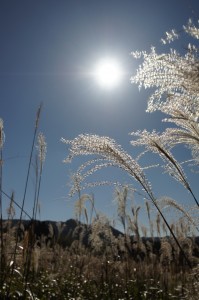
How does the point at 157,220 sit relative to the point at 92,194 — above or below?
below

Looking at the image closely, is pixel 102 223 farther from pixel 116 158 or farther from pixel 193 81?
pixel 193 81

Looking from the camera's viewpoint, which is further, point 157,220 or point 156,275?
point 156,275

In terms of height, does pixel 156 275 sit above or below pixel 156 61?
below

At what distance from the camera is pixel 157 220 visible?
934cm

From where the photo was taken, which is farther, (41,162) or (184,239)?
(184,239)

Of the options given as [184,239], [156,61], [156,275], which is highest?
[156,61]

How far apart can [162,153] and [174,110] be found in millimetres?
390

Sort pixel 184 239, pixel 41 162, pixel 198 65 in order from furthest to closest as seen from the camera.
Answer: pixel 184 239 → pixel 41 162 → pixel 198 65

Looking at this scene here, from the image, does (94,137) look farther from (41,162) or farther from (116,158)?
(41,162)

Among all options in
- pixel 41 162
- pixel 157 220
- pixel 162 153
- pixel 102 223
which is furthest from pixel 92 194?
pixel 162 153

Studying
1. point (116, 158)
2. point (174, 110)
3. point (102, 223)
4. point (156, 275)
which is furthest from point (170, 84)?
point (156, 275)

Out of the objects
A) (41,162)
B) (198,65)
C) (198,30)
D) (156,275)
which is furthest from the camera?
(156,275)

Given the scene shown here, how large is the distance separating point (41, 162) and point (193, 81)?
2.24 m

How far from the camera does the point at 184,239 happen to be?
8672mm
